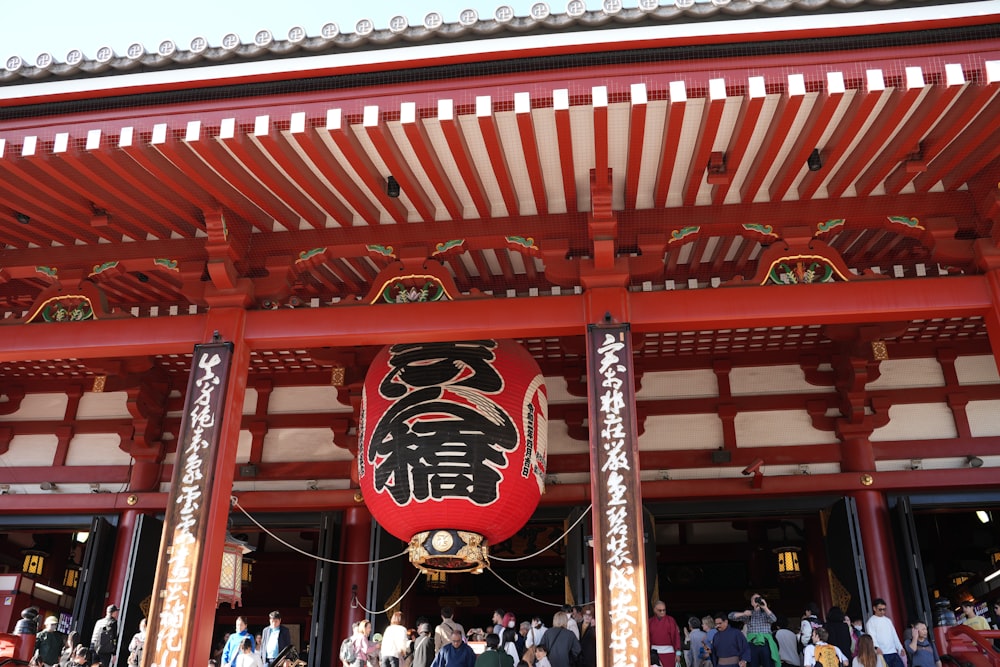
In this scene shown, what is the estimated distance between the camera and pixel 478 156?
6.17 metres

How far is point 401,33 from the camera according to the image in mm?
5480

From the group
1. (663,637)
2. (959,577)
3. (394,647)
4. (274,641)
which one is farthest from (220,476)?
(959,577)

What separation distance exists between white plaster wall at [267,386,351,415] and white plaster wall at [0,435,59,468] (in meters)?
2.53

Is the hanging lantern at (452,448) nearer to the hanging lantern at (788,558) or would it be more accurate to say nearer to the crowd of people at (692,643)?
the crowd of people at (692,643)

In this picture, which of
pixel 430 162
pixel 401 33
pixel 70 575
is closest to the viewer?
pixel 401 33

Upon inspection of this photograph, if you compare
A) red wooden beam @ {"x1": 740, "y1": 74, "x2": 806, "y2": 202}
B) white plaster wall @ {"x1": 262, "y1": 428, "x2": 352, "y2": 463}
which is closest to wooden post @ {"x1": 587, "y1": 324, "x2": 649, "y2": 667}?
red wooden beam @ {"x1": 740, "y1": 74, "x2": 806, "y2": 202}

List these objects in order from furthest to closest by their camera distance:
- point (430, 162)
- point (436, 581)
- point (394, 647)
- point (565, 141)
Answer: point (436, 581) → point (394, 647) → point (430, 162) → point (565, 141)

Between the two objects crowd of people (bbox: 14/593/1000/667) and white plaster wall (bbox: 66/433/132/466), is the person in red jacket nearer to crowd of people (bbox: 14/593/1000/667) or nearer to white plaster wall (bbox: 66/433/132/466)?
crowd of people (bbox: 14/593/1000/667)

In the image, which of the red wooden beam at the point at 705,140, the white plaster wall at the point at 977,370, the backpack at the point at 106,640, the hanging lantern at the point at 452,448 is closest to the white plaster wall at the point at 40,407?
the backpack at the point at 106,640

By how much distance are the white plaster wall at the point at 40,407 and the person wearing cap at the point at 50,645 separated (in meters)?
2.71

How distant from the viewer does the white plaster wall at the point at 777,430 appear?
8883 mm

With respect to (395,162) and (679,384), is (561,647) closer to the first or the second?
(679,384)

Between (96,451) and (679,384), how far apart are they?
6.49m

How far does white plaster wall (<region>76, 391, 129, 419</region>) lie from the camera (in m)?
9.95
